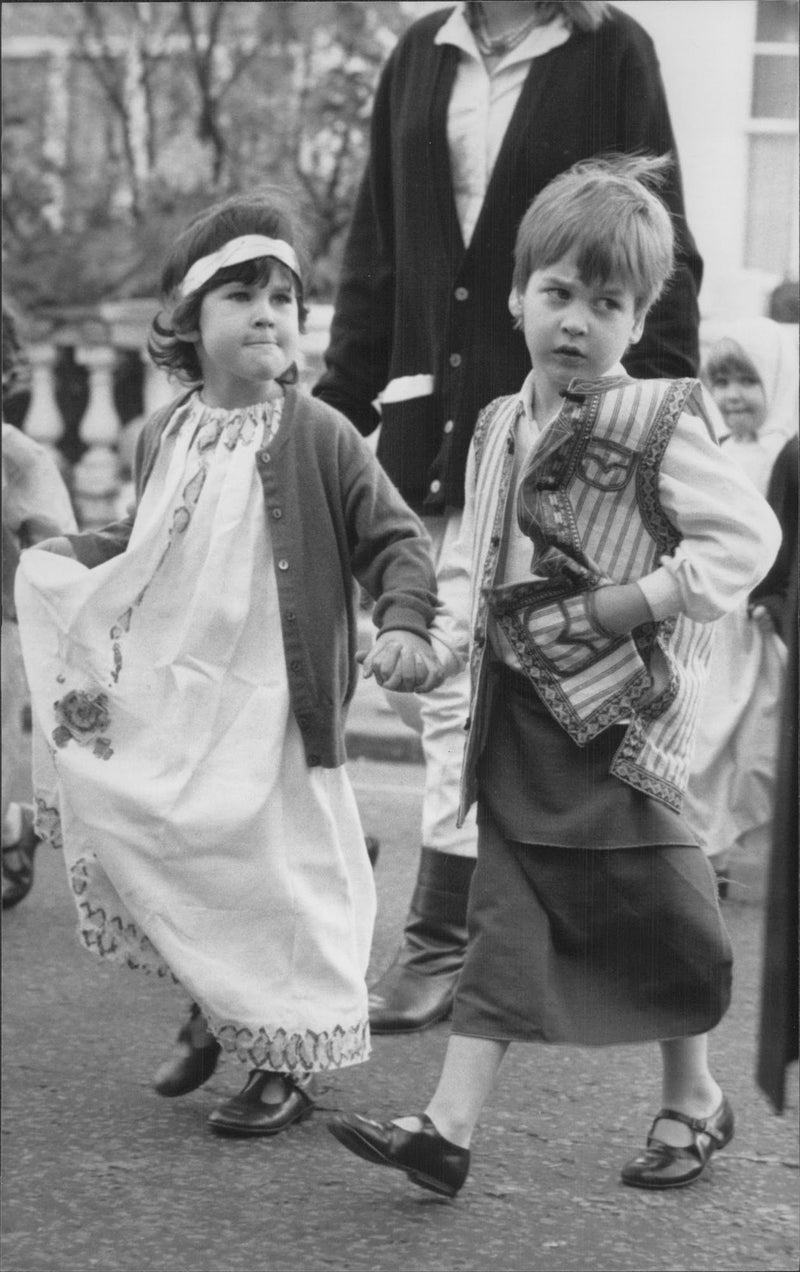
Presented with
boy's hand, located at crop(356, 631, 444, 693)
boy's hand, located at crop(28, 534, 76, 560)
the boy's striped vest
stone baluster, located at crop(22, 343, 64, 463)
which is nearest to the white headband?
boy's hand, located at crop(28, 534, 76, 560)

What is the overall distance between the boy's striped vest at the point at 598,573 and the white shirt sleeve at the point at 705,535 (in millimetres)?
34

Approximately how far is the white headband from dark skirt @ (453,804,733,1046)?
1.03m

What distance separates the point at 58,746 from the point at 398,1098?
82 centimetres

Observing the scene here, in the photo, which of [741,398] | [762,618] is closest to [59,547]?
[741,398]

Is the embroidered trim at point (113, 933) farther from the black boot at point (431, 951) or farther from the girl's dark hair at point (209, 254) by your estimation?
the girl's dark hair at point (209, 254)

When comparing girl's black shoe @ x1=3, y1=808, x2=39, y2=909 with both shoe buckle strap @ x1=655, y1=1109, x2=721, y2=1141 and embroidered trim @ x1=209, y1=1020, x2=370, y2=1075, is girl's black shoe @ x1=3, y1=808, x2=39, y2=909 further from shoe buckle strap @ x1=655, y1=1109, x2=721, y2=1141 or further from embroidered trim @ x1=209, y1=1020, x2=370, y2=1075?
shoe buckle strap @ x1=655, y1=1109, x2=721, y2=1141

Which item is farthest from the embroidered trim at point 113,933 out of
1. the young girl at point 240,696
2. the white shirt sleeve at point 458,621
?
the white shirt sleeve at point 458,621

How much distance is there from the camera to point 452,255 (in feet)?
13.2

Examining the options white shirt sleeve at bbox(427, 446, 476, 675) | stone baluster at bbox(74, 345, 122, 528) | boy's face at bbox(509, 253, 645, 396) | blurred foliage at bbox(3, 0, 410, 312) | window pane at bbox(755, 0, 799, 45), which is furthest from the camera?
blurred foliage at bbox(3, 0, 410, 312)

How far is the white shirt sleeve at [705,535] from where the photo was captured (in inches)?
125

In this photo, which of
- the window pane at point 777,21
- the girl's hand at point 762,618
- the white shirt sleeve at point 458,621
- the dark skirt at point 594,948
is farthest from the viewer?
the girl's hand at point 762,618

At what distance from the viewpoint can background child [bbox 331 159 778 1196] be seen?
323 cm

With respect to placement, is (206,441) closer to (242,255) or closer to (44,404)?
(242,255)

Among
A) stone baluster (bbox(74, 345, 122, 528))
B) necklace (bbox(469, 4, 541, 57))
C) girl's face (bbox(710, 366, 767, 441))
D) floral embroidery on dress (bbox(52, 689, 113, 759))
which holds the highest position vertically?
necklace (bbox(469, 4, 541, 57))
